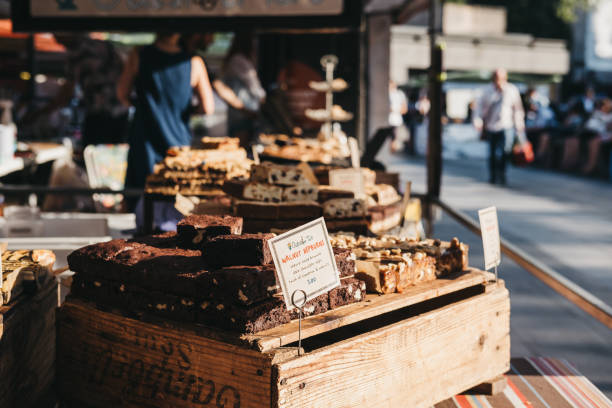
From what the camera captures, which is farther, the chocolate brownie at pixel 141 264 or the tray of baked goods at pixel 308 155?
the tray of baked goods at pixel 308 155

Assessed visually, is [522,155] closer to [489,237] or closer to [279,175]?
[279,175]

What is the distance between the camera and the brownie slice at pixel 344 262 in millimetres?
1805

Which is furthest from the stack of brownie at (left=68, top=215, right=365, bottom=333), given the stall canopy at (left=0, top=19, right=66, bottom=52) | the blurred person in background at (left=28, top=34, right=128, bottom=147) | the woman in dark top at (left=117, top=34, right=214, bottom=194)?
the stall canopy at (left=0, top=19, right=66, bottom=52)

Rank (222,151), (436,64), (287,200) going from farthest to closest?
(436,64) → (222,151) → (287,200)

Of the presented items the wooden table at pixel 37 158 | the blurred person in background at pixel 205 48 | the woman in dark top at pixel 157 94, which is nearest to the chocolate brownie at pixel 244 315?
the woman in dark top at pixel 157 94

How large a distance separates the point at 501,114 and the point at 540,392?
995 centimetres

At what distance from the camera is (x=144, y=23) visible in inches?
139

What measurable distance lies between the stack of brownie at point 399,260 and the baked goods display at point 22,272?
2.99ft

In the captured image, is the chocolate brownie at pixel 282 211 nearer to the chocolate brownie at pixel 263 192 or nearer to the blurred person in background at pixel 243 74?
the chocolate brownie at pixel 263 192

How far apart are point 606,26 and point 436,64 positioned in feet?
82.2

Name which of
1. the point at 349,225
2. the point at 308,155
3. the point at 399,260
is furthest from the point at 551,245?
the point at 399,260

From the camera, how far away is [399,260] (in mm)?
1990

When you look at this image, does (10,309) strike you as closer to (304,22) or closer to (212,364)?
(212,364)

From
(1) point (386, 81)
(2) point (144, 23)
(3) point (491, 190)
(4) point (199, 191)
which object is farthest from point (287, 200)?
(3) point (491, 190)
